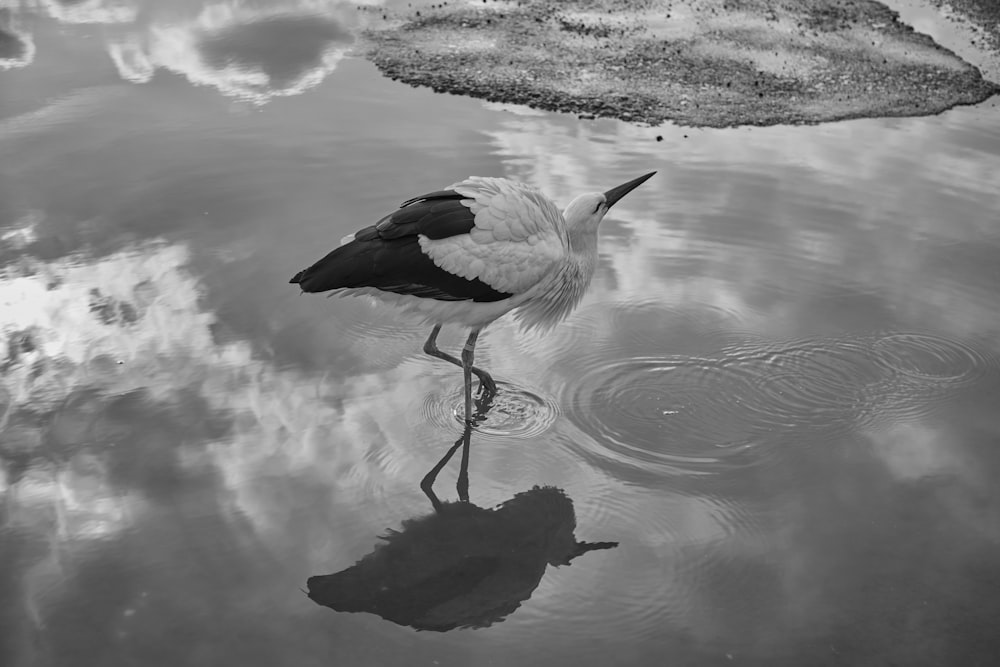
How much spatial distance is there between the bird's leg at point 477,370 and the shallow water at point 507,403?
0.18 meters

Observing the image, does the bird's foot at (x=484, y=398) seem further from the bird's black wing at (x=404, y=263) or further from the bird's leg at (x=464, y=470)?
the bird's black wing at (x=404, y=263)

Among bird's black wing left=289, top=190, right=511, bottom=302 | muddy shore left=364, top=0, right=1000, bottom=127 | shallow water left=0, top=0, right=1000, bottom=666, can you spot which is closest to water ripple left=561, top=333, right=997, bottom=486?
shallow water left=0, top=0, right=1000, bottom=666

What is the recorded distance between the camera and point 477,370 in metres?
6.17

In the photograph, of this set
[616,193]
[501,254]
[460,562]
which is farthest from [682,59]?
[460,562]

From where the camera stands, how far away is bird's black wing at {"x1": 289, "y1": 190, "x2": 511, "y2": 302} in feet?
19.2

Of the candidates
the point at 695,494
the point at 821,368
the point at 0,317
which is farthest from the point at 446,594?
the point at 0,317

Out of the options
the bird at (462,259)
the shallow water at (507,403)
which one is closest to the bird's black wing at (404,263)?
the bird at (462,259)

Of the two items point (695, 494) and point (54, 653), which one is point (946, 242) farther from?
point (54, 653)

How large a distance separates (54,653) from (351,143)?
5.68 meters

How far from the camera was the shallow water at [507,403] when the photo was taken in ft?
15.3

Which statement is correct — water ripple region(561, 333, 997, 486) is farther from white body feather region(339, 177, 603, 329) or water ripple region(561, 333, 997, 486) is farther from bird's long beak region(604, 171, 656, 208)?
bird's long beak region(604, 171, 656, 208)

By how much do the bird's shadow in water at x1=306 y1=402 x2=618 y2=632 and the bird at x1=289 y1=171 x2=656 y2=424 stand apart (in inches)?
31.0

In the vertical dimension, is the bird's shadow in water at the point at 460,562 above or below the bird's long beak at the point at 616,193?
below

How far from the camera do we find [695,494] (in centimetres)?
544
